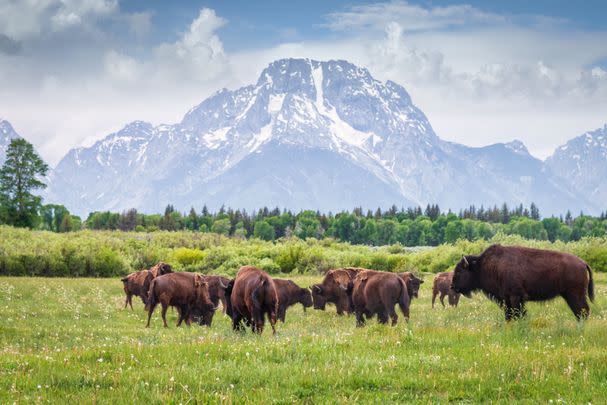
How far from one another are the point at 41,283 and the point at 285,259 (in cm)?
2830

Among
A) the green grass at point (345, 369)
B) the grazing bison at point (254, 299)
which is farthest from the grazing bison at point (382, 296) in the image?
the green grass at point (345, 369)

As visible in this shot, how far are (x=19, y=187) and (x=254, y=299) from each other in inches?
3141

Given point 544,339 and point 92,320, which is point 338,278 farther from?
point 544,339

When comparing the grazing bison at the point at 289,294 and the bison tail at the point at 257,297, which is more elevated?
the bison tail at the point at 257,297

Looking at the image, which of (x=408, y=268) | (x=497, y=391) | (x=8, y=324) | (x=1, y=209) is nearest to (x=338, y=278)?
(x=8, y=324)

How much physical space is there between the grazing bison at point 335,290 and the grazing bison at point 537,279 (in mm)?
10054

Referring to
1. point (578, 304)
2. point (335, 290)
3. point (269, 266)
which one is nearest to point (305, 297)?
point (335, 290)

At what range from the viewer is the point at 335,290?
1066 inches

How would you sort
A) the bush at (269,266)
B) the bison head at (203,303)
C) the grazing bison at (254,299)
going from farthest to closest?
the bush at (269,266) → the bison head at (203,303) → the grazing bison at (254,299)

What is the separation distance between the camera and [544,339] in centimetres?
1298

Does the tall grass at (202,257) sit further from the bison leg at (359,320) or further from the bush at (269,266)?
the bison leg at (359,320)

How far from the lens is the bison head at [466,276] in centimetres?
1794

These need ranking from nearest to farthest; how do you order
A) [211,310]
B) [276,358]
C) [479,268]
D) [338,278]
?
[276,358]
[479,268]
[211,310]
[338,278]

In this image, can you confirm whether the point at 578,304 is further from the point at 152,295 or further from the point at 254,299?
the point at 152,295
